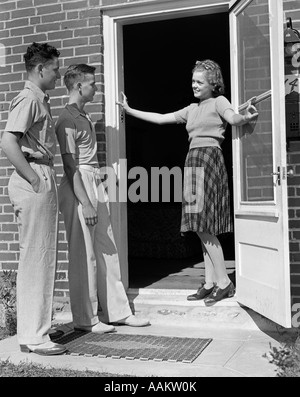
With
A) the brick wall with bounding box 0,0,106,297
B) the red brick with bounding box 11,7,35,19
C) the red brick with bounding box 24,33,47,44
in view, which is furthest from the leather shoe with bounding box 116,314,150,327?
the red brick with bounding box 11,7,35,19

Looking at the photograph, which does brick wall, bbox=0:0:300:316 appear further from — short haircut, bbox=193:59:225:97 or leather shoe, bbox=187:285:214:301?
leather shoe, bbox=187:285:214:301

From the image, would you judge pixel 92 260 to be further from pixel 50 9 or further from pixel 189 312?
pixel 50 9

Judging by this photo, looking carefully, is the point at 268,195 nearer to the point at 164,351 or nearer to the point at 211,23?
the point at 164,351

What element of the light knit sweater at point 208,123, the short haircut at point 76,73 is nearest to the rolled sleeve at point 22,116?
the short haircut at point 76,73

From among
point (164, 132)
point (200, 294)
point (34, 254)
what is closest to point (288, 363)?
point (200, 294)

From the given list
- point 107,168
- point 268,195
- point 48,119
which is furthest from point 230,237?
point 48,119

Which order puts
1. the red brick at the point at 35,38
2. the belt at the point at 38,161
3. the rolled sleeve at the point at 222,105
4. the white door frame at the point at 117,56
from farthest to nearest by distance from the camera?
the red brick at the point at 35,38
the white door frame at the point at 117,56
the rolled sleeve at the point at 222,105
the belt at the point at 38,161

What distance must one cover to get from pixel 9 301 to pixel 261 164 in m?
2.33

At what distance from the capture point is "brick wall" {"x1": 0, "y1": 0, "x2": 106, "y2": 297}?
16.1ft

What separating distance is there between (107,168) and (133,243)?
9.26 ft

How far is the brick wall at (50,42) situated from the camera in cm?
490

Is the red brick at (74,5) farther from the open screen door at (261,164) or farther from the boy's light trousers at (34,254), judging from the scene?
the boy's light trousers at (34,254)

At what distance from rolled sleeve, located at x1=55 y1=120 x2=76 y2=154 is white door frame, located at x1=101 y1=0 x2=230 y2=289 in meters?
0.68

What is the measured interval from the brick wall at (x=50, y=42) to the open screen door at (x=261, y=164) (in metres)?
1.21
